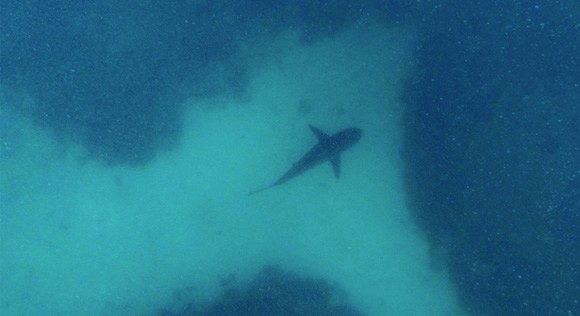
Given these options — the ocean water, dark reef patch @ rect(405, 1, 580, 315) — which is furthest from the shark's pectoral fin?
dark reef patch @ rect(405, 1, 580, 315)

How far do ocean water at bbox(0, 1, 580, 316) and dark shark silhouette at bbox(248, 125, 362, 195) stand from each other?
11.1 inches

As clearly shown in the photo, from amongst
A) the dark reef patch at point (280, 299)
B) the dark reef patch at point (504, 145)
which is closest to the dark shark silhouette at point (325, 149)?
the dark reef patch at point (504, 145)

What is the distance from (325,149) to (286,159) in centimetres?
89

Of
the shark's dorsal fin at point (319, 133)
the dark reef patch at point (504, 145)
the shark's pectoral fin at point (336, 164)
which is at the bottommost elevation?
the dark reef patch at point (504, 145)

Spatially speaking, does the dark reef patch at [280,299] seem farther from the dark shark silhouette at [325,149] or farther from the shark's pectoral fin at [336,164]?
the shark's pectoral fin at [336,164]

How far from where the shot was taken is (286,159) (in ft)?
28.8

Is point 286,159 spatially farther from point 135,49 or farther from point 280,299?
point 135,49

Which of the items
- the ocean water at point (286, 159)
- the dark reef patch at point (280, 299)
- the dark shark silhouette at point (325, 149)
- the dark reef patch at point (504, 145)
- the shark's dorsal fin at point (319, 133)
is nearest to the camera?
the dark reef patch at point (504, 145)

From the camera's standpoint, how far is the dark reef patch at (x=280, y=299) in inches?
340

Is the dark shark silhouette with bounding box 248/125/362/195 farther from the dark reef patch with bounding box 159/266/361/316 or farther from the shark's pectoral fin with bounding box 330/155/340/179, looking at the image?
the dark reef patch with bounding box 159/266/361/316

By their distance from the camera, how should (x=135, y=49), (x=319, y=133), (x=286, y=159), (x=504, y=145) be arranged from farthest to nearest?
(x=286, y=159)
(x=135, y=49)
(x=319, y=133)
(x=504, y=145)

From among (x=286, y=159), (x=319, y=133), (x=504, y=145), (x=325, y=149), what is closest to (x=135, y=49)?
(x=286, y=159)

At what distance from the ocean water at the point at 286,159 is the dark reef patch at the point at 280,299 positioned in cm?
4

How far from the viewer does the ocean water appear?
804cm
